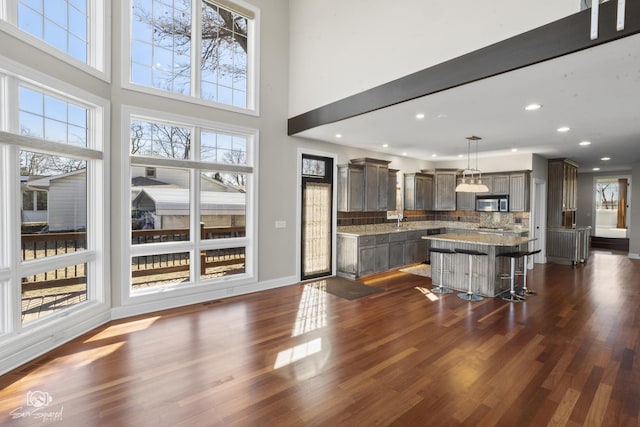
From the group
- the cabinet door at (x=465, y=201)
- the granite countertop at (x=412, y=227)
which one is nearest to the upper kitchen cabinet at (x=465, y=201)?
the cabinet door at (x=465, y=201)

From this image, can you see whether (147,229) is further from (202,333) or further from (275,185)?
(275,185)

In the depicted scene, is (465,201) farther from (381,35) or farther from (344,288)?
(381,35)

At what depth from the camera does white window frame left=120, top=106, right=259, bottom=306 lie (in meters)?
4.10

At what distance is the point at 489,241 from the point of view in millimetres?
5043

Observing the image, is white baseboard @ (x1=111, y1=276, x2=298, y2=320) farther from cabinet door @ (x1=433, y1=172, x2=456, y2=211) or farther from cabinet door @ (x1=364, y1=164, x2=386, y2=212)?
cabinet door @ (x1=433, y1=172, x2=456, y2=211)

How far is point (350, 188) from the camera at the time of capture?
6.49 metres

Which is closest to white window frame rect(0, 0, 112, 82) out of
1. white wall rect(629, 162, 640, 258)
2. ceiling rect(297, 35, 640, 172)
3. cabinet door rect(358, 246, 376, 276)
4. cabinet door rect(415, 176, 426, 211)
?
ceiling rect(297, 35, 640, 172)

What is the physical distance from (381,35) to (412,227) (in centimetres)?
498

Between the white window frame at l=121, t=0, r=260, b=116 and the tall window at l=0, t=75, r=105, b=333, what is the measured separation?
0.64 m

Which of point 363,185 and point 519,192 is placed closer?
point 363,185

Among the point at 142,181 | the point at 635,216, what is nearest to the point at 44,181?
the point at 142,181

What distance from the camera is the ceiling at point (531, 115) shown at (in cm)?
286

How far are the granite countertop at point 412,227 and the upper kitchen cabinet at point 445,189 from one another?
0.46 metres

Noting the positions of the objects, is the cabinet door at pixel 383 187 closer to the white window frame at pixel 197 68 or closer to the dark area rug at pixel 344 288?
the dark area rug at pixel 344 288
